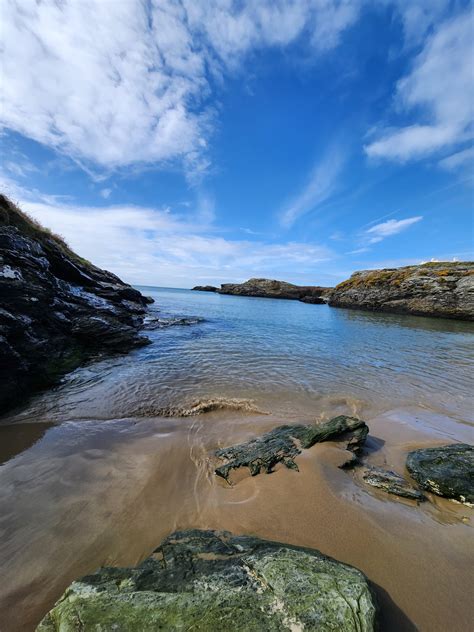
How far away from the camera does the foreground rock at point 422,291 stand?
121ft

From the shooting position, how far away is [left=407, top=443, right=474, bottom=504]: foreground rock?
4172 mm

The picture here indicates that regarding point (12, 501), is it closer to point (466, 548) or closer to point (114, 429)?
point (114, 429)

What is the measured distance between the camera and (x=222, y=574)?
8.06ft

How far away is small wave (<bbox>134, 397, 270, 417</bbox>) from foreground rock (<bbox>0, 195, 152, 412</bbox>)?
3.89m

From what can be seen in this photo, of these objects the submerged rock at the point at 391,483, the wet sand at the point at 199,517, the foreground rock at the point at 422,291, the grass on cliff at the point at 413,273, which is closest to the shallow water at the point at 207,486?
the wet sand at the point at 199,517

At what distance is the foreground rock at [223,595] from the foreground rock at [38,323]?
22.6 feet

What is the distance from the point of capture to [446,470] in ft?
14.7

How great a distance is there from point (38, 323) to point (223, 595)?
36.8 ft

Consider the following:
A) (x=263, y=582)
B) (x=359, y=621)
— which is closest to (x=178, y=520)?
(x=263, y=582)

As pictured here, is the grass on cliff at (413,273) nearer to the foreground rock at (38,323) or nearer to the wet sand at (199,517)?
the wet sand at (199,517)

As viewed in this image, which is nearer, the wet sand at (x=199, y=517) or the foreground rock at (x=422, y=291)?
the wet sand at (x=199, y=517)

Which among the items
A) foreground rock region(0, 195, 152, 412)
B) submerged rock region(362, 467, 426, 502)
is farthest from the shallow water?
foreground rock region(0, 195, 152, 412)

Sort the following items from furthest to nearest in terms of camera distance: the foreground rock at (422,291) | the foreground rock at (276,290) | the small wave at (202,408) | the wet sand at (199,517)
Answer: the foreground rock at (276,290), the foreground rock at (422,291), the small wave at (202,408), the wet sand at (199,517)

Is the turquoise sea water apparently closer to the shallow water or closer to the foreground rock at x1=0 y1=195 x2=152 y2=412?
the shallow water
